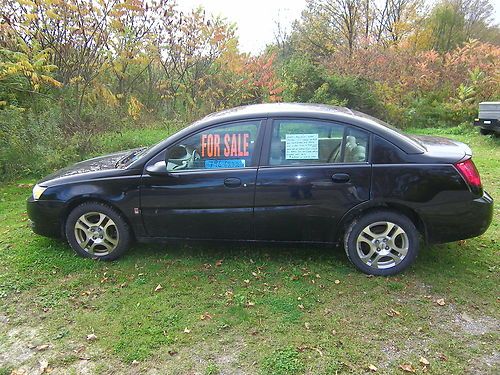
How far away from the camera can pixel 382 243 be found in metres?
3.81

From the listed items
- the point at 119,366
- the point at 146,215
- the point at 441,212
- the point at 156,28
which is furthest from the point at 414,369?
the point at 156,28

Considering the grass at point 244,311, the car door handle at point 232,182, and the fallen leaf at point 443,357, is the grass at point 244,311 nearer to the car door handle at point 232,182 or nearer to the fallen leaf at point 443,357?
the fallen leaf at point 443,357

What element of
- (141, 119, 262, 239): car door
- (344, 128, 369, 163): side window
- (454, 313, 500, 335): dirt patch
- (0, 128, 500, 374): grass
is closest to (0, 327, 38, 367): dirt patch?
(0, 128, 500, 374): grass

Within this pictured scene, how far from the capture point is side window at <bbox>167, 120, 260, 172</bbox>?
3863 millimetres

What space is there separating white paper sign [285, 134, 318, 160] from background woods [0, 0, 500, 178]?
5.40 meters

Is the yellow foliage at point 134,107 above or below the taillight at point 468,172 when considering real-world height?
above

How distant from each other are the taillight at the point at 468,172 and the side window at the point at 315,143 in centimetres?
81

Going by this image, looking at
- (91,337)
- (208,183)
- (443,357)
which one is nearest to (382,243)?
(443,357)

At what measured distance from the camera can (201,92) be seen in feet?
37.0

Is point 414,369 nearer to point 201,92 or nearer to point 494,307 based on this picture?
point 494,307

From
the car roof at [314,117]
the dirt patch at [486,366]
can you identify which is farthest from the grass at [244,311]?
the car roof at [314,117]

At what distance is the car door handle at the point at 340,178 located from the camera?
370 centimetres

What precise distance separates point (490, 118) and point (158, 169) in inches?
378

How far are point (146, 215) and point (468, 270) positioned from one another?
3104 millimetres
